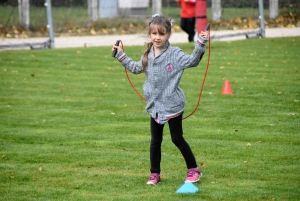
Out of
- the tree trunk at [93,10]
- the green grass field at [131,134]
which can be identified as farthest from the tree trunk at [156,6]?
the green grass field at [131,134]

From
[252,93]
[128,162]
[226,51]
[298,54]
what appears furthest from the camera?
[226,51]

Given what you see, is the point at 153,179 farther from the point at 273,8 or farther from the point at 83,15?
the point at 83,15

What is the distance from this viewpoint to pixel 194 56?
580 cm

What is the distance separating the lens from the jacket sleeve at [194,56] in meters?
5.73

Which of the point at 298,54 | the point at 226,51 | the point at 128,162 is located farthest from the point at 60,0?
the point at 128,162

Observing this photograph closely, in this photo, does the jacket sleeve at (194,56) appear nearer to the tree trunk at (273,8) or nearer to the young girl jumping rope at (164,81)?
the young girl jumping rope at (164,81)

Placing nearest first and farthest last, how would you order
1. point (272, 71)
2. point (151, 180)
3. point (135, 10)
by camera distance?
point (151, 180) < point (272, 71) < point (135, 10)

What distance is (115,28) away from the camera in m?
21.5

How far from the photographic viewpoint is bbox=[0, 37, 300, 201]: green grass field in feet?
20.0

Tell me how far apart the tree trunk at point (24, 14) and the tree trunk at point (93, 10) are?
2.33m

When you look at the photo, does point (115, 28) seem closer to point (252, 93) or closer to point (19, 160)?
point (252, 93)

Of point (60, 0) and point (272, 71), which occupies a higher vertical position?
point (60, 0)

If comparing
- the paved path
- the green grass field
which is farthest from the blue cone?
the paved path

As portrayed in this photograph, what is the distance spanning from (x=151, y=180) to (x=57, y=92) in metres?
5.97
